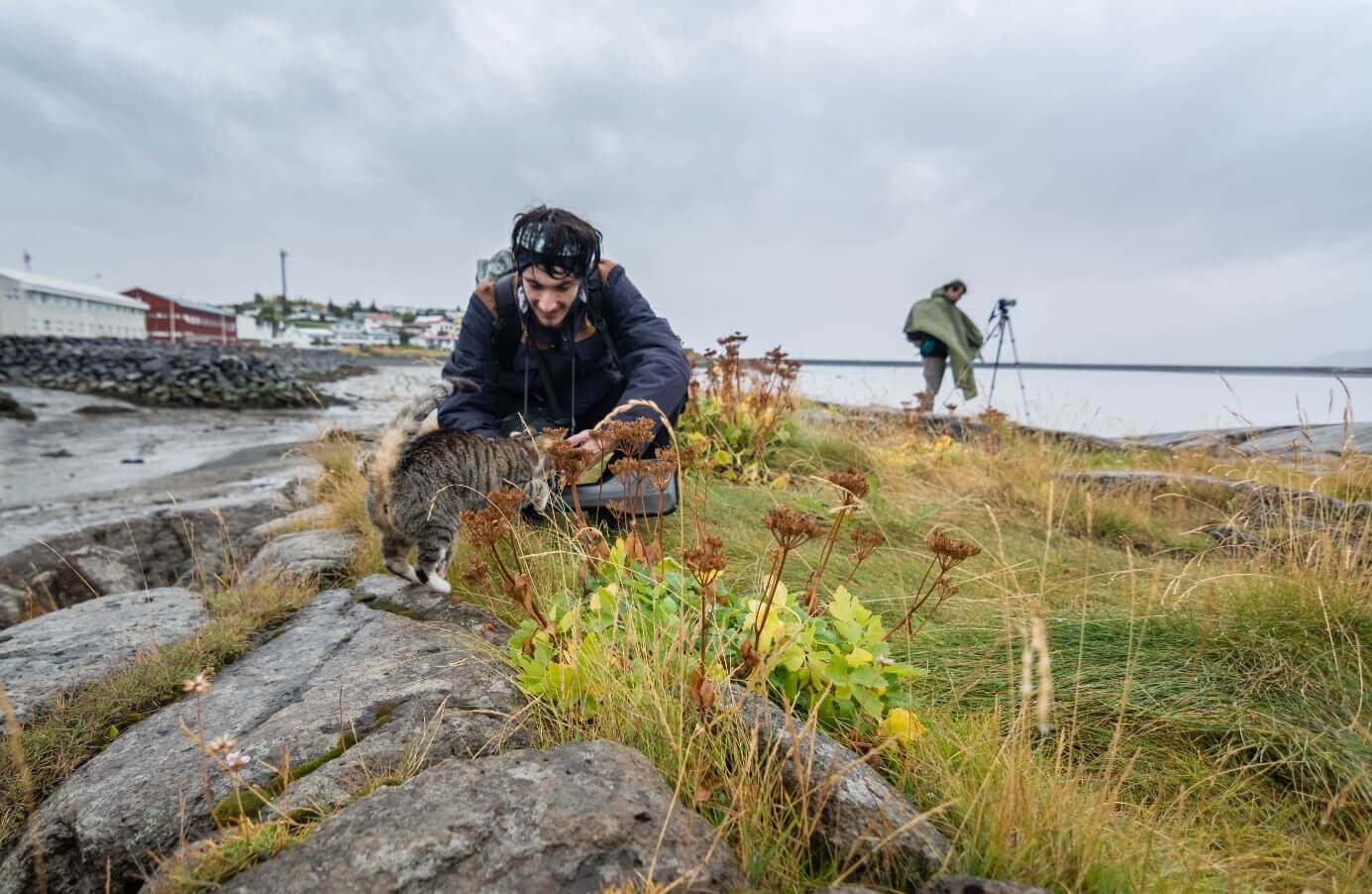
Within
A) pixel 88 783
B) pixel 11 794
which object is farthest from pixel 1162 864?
pixel 11 794

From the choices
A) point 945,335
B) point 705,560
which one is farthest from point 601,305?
point 945,335

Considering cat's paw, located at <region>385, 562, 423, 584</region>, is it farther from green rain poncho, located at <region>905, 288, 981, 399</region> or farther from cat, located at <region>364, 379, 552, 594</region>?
green rain poncho, located at <region>905, 288, 981, 399</region>

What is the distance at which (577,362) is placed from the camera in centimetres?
414

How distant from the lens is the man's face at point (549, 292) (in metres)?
3.54

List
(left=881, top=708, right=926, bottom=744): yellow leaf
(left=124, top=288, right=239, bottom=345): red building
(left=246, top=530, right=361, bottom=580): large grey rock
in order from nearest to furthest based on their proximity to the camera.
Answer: (left=881, top=708, right=926, bottom=744): yellow leaf
(left=246, top=530, right=361, bottom=580): large grey rock
(left=124, top=288, right=239, bottom=345): red building

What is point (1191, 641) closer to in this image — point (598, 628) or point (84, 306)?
point (598, 628)

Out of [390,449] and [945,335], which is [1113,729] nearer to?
[390,449]

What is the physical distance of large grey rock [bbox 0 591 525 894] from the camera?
146cm

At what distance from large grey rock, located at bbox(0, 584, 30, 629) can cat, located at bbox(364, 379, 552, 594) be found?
2495 millimetres

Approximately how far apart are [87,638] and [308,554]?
3.46ft

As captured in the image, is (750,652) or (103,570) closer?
(750,652)

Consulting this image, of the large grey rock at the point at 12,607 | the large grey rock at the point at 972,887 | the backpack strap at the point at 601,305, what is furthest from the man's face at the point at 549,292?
the large grey rock at the point at 12,607

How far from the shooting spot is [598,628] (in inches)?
74.1

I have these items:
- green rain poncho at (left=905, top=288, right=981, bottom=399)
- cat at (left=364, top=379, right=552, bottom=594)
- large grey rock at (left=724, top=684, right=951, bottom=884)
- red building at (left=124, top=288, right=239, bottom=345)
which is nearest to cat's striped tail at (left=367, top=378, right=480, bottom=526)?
cat at (left=364, top=379, right=552, bottom=594)
